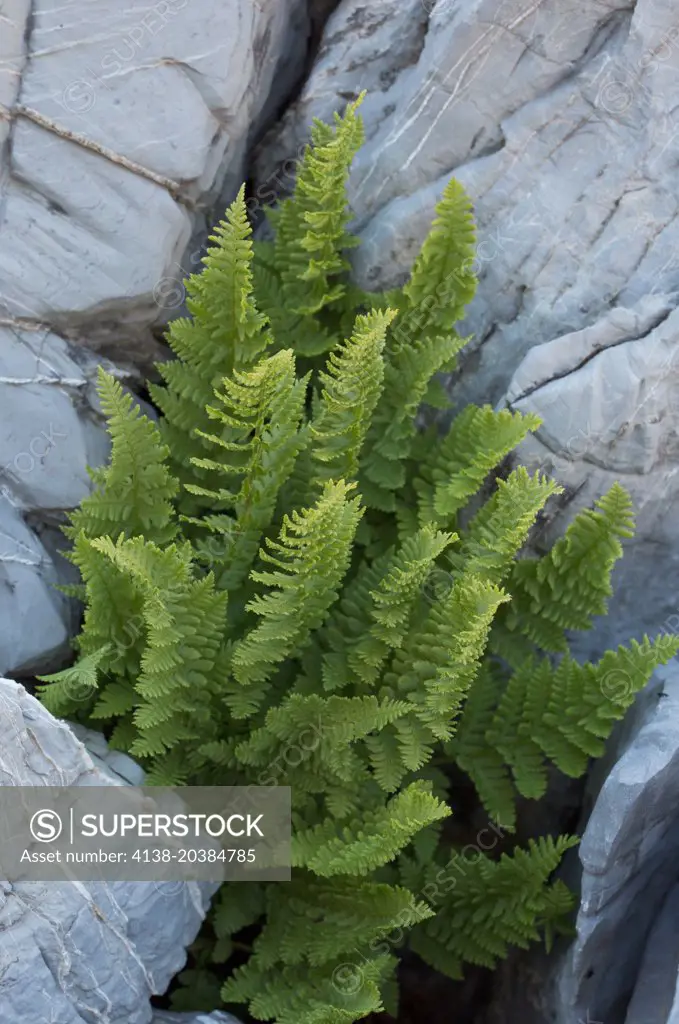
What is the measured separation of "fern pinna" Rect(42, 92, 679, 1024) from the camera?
357cm

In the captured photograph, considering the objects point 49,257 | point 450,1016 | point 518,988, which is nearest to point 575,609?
point 518,988

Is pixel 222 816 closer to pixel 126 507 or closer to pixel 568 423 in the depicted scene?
pixel 126 507

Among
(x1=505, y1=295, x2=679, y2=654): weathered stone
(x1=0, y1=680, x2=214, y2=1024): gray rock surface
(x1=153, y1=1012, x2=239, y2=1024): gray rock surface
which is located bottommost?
(x1=153, y1=1012, x2=239, y2=1024): gray rock surface

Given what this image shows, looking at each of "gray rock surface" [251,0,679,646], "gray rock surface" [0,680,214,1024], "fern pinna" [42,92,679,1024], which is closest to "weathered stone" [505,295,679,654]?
"gray rock surface" [251,0,679,646]

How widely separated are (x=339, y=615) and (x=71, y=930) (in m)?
1.40

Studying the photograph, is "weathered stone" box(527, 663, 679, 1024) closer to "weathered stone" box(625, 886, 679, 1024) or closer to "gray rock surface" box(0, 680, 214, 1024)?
"weathered stone" box(625, 886, 679, 1024)

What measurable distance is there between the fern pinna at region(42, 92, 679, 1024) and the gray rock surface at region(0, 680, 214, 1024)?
320mm

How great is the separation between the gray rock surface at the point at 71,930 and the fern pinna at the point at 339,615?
1.05 ft

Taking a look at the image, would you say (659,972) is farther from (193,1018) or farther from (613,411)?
(613,411)

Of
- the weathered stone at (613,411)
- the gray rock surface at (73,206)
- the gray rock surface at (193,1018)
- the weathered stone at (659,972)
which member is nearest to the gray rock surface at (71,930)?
the gray rock surface at (193,1018)

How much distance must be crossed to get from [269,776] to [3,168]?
2535mm

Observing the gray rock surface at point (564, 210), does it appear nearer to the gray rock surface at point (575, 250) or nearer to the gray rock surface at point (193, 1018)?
the gray rock surface at point (575, 250)

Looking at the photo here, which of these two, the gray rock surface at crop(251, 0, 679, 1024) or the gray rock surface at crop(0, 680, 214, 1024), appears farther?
the gray rock surface at crop(251, 0, 679, 1024)

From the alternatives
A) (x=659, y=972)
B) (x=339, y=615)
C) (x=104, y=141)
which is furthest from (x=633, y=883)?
(x=104, y=141)
